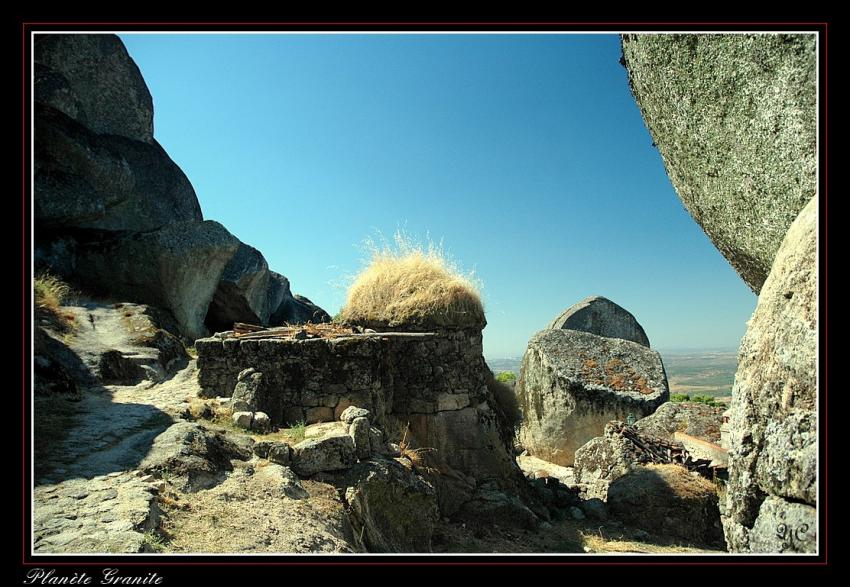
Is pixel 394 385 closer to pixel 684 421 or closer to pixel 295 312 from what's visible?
pixel 684 421

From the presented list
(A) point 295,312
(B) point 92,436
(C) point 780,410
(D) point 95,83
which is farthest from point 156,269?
(C) point 780,410

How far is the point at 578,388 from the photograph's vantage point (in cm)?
1189

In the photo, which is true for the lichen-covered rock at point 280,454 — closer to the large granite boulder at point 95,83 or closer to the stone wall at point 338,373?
the stone wall at point 338,373

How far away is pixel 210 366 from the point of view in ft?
23.8

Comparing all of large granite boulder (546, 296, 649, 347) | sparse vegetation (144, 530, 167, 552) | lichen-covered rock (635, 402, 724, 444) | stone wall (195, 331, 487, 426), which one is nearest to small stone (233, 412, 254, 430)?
stone wall (195, 331, 487, 426)

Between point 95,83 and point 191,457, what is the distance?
17072mm

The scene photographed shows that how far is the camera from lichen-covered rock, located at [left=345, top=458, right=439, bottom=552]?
16.0 ft

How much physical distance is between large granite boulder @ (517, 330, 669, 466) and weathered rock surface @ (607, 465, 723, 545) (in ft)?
9.93

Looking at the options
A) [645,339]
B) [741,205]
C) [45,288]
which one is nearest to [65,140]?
[45,288]

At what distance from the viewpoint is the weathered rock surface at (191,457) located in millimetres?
4363

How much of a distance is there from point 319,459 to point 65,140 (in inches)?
509

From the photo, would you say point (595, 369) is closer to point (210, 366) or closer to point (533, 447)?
point (533, 447)

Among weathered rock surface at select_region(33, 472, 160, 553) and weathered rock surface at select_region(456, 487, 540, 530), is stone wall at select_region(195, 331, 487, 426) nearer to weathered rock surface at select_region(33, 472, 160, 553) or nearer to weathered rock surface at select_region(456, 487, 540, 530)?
weathered rock surface at select_region(456, 487, 540, 530)
